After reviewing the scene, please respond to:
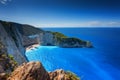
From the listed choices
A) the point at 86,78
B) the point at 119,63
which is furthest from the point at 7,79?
the point at 119,63

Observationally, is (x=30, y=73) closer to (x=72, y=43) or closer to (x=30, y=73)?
(x=30, y=73)

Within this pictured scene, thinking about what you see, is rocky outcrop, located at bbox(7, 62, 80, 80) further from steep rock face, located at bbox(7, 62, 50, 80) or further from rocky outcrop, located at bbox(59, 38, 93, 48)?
rocky outcrop, located at bbox(59, 38, 93, 48)

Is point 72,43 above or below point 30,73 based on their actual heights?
below

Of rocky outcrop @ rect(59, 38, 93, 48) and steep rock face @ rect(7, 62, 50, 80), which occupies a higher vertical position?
steep rock face @ rect(7, 62, 50, 80)

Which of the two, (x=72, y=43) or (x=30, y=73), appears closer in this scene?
(x=30, y=73)

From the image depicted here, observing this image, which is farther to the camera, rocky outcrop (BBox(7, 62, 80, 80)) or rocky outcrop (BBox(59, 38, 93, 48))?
rocky outcrop (BBox(59, 38, 93, 48))

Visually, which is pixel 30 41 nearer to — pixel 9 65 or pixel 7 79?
pixel 9 65

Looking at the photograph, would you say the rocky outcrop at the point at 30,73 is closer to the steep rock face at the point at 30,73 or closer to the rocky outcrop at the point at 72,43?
the steep rock face at the point at 30,73

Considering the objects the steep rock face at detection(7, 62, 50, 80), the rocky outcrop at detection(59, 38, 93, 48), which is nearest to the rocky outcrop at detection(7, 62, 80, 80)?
the steep rock face at detection(7, 62, 50, 80)

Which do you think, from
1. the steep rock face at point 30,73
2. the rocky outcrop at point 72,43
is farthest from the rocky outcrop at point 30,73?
the rocky outcrop at point 72,43

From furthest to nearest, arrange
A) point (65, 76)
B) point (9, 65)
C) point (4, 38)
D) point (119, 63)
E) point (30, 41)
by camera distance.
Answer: point (30, 41) < point (119, 63) < point (4, 38) < point (9, 65) < point (65, 76)

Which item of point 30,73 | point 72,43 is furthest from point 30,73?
point 72,43
